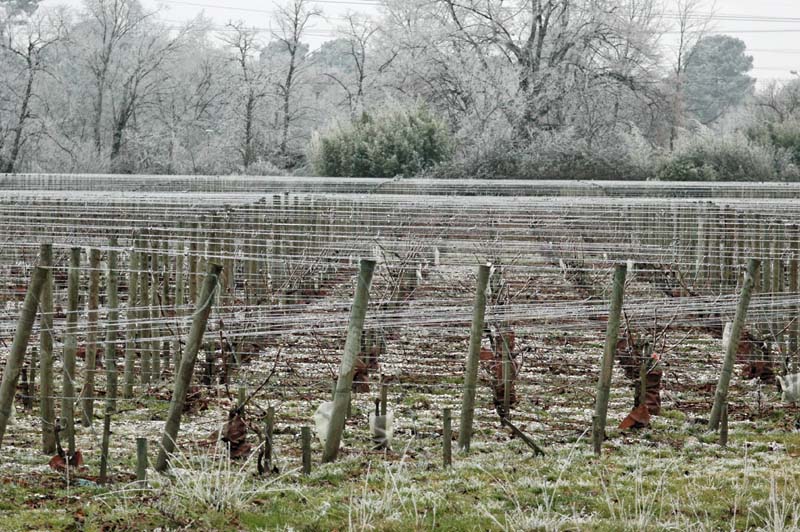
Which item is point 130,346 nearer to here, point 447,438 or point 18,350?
point 18,350

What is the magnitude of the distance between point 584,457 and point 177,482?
2681 mm

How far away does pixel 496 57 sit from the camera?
130ft

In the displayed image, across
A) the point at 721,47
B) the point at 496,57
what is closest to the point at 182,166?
the point at 496,57

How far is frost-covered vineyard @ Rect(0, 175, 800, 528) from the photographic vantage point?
26.4 feet

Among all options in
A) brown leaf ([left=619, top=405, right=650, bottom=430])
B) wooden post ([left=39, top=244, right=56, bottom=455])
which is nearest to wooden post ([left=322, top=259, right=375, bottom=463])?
wooden post ([left=39, top=244, right=56, bottom=455])

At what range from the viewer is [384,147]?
31484mm

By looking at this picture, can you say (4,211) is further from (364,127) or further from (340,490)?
(364,127)

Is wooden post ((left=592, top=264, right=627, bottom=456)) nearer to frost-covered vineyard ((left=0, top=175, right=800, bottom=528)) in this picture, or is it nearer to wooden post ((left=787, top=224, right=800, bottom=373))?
frost-covered vineyard ((left=0, top=175, right=800, bottom=528))

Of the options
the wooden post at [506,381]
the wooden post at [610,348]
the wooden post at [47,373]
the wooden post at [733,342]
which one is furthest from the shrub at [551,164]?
the wooden post at [47,373]

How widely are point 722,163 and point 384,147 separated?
9486mm

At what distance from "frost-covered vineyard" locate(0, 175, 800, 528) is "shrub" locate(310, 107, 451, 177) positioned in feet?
44.1

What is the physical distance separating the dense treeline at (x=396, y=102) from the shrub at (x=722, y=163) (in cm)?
5

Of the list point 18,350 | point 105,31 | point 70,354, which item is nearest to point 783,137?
point 105,31

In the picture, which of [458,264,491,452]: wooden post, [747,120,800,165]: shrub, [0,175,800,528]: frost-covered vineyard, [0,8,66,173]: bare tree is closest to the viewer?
[458,264,491,452]: wooden post
